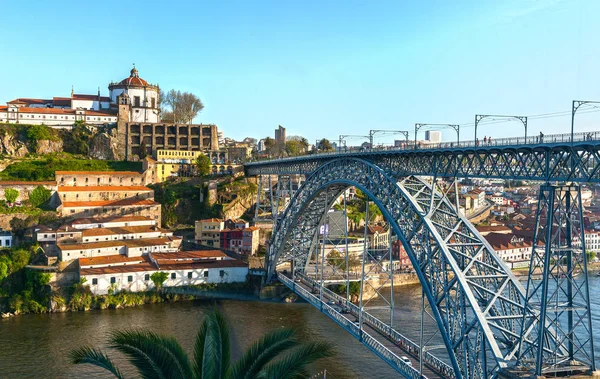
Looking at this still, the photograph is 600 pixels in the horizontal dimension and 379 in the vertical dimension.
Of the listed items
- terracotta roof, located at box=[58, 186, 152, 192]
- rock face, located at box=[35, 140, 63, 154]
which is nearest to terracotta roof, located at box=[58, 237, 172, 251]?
terracotta roof, located at box=[58, 186, 152, 192]

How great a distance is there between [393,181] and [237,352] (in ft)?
31.6

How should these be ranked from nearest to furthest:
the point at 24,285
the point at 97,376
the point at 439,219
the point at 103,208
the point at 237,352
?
the point at 439,219, the point at 97,376, the point at 237,352, the point at 24,285, the point at 103,208

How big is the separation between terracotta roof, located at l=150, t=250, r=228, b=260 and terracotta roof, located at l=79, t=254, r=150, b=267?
815 millimetres

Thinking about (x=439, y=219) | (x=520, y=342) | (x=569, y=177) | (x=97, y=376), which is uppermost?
(x=569, y=177)

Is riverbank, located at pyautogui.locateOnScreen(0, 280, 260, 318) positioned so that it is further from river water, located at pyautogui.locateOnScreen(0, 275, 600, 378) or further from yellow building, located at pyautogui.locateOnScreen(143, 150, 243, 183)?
yellow building, located at pyautogui.locateOnScreen(143, 150, 243, 183)

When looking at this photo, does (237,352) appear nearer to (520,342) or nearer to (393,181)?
(393,181)

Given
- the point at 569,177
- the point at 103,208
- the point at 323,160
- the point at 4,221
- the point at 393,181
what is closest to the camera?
the point at 569,177

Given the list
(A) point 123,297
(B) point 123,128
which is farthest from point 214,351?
(B) point 123,128

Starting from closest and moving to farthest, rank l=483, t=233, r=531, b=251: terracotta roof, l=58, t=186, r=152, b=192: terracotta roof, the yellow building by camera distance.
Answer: l=58, t=186, r=152, b=192: terracotta roof
l=483, t=233, r=531, b=251: terracotta roof
the yellow building

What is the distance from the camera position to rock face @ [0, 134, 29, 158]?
163 ft

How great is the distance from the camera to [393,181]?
20.0 metres

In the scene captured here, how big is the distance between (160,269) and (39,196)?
1394cm

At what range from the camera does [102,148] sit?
176 feet

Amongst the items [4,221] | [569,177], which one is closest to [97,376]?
[569,177]
